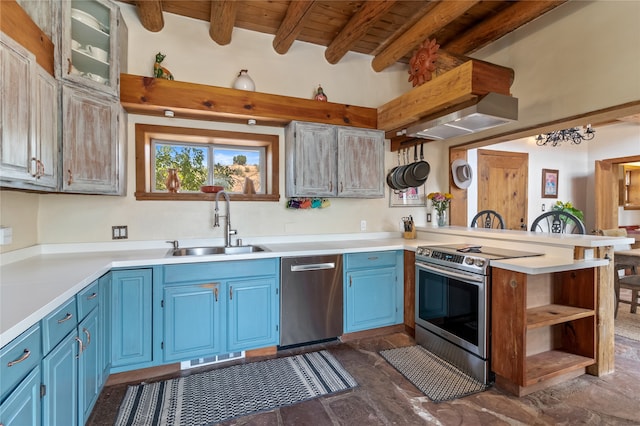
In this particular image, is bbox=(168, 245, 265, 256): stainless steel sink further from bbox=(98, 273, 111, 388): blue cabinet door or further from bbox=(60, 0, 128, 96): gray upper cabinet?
bbox=(60, 0, 128, 96): gray upper cabinet

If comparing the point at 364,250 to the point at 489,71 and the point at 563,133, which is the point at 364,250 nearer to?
the point at 489,71

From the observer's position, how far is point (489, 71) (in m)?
2.22

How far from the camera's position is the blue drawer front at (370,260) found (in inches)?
109

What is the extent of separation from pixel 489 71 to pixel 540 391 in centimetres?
228

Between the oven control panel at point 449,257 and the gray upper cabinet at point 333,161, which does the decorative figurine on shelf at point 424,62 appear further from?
the oven control panel at point 449,257

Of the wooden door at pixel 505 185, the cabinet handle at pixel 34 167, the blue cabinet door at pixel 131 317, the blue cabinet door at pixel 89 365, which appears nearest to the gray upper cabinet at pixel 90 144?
the cabinet handle at pixel 34 167

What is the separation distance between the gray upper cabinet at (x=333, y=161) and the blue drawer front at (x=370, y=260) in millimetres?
614

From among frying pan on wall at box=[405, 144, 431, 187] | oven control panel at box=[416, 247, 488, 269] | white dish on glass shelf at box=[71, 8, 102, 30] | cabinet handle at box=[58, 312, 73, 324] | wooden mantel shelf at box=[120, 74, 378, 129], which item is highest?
white dish on glass shelf at box=[71, 8, 102, 30]

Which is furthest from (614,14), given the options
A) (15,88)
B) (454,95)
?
(15,88)

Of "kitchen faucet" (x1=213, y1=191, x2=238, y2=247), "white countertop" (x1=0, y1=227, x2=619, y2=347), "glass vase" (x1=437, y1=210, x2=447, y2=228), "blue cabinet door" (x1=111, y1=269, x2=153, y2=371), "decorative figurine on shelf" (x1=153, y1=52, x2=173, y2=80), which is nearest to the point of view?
"white countertop" (x1=0, y1=227, x2=619, y2=347)

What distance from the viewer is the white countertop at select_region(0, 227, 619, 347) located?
46.4 inches

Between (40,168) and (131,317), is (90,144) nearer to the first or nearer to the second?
(40,168)

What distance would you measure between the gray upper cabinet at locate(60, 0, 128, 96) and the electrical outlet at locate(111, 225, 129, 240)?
1.07m

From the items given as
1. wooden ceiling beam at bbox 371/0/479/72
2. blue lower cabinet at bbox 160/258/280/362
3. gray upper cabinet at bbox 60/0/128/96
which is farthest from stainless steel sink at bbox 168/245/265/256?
wooden ceiling beam at bbox 371/0/479/72
